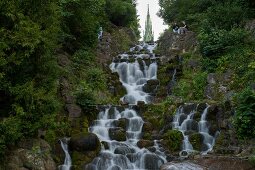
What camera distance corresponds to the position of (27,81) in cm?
1328

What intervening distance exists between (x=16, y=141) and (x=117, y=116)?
6.04 meters

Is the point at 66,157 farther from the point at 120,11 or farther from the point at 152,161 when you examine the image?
the point at 120,11

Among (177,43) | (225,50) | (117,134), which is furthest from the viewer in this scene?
(177,43)

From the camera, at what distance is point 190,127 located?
53.8 ft

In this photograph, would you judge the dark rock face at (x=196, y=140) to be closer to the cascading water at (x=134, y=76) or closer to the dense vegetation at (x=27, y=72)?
the dense vegetation at (x=27, y=72)

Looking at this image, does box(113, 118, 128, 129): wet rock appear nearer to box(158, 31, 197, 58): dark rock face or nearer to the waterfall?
the waterfall

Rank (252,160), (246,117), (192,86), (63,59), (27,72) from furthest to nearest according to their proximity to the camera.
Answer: (63,59)
(192,86)
(246,117)
(27,72)
(252,160)

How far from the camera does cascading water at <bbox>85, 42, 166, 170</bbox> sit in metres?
14.5

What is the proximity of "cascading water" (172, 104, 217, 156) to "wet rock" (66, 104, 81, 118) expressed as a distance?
4434 mm

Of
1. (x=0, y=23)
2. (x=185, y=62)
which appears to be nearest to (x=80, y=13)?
(x=185, y=62)

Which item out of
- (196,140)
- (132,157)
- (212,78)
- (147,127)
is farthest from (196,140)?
(212,78)

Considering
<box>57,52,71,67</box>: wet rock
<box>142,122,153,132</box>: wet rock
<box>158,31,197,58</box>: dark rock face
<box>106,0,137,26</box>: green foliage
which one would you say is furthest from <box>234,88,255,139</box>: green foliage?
<box>106,0,137,26</box>: green foliage

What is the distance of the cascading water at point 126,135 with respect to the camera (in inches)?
570

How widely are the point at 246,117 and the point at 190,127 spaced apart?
3.06m
